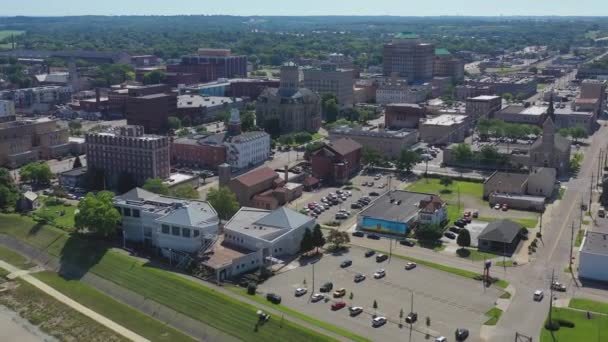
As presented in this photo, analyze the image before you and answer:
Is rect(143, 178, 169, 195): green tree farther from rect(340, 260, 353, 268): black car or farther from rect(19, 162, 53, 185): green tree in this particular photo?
rect(340, 260, 353, 268): black car

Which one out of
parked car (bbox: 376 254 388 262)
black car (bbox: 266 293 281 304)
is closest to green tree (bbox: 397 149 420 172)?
parked car (bbox: 376 254 388 262)

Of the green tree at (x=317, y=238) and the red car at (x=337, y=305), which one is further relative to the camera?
the green tree at (x=317, y=238)

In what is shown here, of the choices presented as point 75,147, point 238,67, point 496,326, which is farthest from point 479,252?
point 238,67

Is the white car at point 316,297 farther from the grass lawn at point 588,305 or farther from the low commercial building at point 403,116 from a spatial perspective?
the low commercial building at point 403,116

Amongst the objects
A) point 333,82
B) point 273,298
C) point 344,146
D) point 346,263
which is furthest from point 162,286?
point 333,82

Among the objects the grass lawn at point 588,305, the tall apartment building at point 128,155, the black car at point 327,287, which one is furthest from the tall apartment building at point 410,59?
the grass lawn at point 588,305

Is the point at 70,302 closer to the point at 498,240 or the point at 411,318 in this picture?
the point at 411,318
